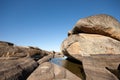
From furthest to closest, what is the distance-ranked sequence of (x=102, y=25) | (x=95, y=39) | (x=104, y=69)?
(x=95, y=39) → (x=102, y=25) → (x=104, y=69)

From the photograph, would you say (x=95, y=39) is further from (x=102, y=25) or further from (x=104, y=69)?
(x=104, y=69)

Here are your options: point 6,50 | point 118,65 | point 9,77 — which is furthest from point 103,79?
point 6,50

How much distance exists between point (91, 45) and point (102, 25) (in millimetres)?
2363

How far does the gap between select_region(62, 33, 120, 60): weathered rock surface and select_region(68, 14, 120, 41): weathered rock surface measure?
584 millimetres

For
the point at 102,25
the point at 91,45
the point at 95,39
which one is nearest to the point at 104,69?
the point at 91,45

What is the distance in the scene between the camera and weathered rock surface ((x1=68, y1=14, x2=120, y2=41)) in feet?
41.2

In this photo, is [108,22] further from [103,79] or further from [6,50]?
[6,50]

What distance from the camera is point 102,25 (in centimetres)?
1258

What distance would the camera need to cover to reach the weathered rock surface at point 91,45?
11672 mm

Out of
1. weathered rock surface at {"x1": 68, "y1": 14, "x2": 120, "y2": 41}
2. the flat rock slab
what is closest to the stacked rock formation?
weathered rock surface at {"x1": 68, "y1": 14, "x2": 120, "y2": 41}

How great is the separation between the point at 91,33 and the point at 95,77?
24.5 feet

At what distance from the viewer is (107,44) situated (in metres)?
11.9

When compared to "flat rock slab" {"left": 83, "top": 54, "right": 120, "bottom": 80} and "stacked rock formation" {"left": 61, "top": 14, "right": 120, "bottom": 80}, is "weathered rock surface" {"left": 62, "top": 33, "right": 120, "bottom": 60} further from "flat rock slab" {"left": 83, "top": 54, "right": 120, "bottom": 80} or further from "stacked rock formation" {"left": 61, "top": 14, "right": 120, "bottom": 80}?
"flat rock slab" {"left": 83, "top": 54, "right": 120, "bottom": 80}

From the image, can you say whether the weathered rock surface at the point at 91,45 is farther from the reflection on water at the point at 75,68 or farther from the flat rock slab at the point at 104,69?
the flat rock slab at the point at 104,69
